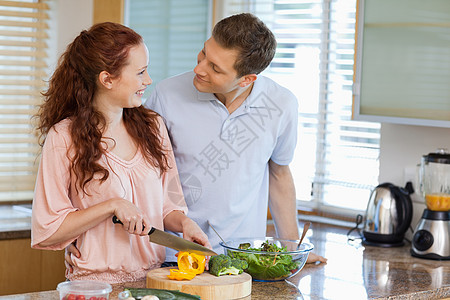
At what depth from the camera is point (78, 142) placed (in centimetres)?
186

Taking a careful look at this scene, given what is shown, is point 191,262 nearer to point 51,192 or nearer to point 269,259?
point 269,259

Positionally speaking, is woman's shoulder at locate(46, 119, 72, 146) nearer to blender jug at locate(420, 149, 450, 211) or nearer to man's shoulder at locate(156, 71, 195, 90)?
man's shoulder at locate(156, 71, 195, 90)

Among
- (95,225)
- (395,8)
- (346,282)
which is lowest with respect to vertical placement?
(346,282)

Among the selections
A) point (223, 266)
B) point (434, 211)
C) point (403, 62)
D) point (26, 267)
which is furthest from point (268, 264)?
point (26, 267)

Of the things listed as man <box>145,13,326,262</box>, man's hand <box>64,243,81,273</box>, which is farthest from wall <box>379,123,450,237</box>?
man's hand <box>64,243,81,273</box>

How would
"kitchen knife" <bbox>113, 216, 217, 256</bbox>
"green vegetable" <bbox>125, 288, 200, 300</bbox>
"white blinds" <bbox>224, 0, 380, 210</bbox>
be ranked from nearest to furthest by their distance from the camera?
"green vegetable" <bbox>125, 288, 200, 300</bbox>, "kitchen knife" <bbox>113, 216, 217, 256</bbox>, "white blinds" <bbox>224, 0, 380, 210</bbox>

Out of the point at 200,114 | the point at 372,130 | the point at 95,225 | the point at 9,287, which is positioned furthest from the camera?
the point at 372,130

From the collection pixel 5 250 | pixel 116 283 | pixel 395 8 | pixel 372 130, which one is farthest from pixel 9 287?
pixel 395 8

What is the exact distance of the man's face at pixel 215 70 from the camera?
2.06 metres

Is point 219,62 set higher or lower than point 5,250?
higher

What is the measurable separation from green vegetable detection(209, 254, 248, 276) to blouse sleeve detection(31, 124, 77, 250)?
0.40 meters

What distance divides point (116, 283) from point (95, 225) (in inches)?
7.4

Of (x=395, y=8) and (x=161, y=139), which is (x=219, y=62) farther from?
(x=395, y=8)

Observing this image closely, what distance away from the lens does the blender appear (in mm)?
2588
